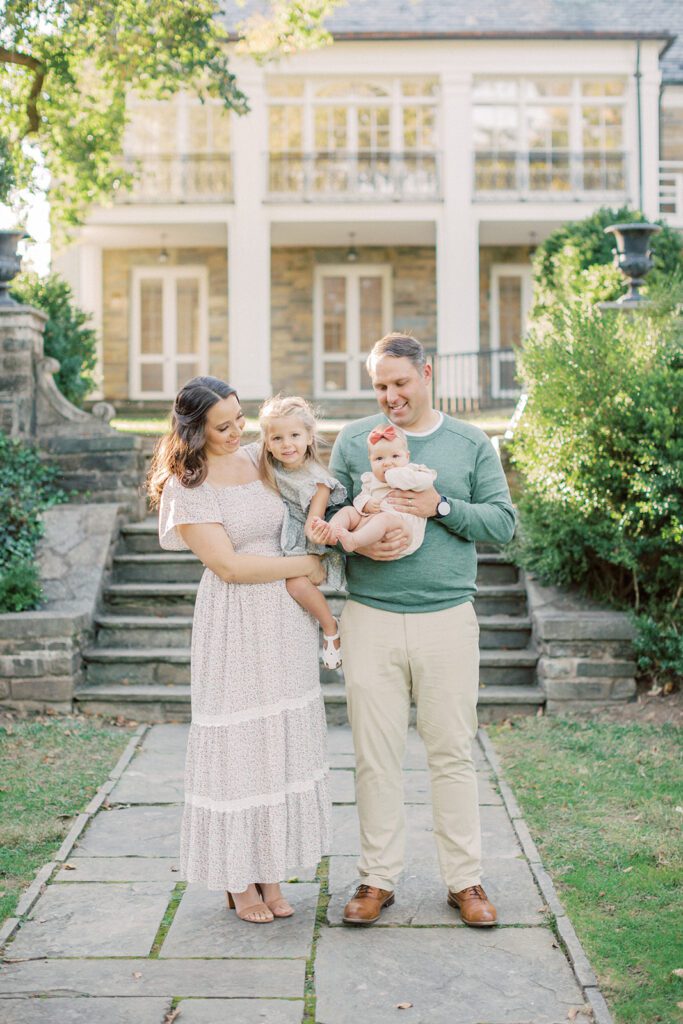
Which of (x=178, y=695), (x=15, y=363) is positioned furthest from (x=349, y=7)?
(x=178, y=695)

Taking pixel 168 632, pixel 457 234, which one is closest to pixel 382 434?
pixel 168 632

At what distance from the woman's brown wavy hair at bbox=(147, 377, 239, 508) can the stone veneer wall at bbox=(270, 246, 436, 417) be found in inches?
673

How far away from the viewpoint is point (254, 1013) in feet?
9.95

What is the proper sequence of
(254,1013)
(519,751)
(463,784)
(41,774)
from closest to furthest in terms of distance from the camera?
(254,1013) < (463,784) < (41,774) < (519,751)

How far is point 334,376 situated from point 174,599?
13.9 metres

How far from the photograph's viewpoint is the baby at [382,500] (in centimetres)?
346

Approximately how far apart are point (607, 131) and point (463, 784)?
18.9 meters

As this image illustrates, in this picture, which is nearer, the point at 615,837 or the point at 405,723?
the point at 405,723

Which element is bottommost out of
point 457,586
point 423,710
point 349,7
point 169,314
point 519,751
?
point 519,751

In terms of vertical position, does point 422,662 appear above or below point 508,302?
below

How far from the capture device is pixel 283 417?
11.7 ft

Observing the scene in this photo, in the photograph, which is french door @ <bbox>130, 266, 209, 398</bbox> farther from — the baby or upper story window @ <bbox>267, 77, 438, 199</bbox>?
the baby

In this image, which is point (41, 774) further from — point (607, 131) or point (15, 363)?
point (607, 131)

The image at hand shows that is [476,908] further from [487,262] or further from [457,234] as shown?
[487,262]
